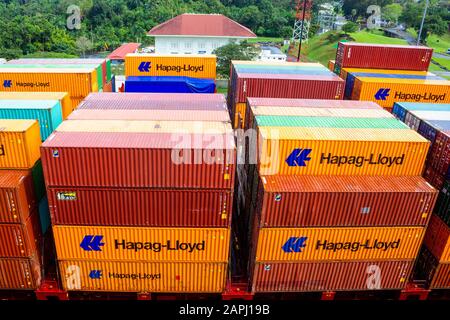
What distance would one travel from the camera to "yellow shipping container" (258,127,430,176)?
16.0m

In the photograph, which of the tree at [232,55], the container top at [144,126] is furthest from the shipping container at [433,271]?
the tree at [232,55]

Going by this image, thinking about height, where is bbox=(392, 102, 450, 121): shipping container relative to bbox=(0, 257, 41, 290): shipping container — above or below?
above

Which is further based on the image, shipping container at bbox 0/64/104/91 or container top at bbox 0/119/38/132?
shipping container at bbox 0/64/104/91

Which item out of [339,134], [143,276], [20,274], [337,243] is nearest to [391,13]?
[339,134]

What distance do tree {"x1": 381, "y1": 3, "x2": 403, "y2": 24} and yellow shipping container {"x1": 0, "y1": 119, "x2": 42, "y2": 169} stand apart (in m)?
115

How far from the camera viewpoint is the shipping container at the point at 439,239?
1659 centimetres

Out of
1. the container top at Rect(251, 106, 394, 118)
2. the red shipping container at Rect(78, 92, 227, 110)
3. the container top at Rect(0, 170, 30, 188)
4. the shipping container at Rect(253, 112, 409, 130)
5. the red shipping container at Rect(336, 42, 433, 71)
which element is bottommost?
the container top at Rect(0, 170, 30, 188)

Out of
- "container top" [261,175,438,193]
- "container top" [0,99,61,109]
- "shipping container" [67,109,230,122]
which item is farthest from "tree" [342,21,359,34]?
"container top" [0,99,61,109]

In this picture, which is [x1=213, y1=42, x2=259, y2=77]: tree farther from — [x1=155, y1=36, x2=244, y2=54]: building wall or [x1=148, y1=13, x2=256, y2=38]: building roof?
[x1=148, y1=13, x2=256, y2=38]: building roof

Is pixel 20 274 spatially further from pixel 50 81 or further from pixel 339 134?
pixel 50 81

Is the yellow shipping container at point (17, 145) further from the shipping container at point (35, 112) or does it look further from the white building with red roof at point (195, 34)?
the white building with red roof at point (195, 34)

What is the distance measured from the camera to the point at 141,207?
15.5m

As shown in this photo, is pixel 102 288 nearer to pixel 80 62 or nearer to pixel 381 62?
pixel 80 62
